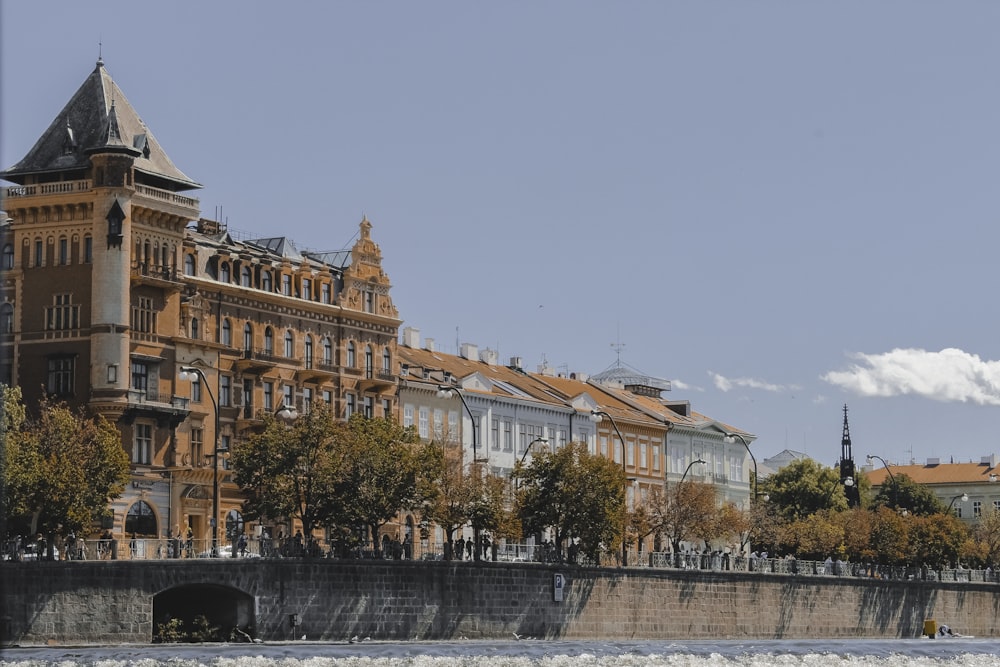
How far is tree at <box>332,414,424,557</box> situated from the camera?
323 ft

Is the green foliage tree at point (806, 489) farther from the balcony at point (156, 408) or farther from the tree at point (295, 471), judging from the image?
the tree at point (295, 471)

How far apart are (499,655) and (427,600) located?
34.6 ft

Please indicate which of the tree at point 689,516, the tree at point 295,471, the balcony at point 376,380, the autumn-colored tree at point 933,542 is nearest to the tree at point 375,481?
the tree at point 295,471

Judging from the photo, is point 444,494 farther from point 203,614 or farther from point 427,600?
point 203,614

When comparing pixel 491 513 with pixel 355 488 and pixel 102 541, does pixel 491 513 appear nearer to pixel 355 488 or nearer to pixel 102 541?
pixel 355 488

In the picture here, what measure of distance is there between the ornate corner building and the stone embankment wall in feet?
32.8

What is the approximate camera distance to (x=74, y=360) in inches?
4171

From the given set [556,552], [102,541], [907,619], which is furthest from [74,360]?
[907,619]

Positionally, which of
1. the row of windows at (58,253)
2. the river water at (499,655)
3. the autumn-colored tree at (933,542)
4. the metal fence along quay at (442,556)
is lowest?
the river water at (499,655)

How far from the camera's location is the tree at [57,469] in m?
90.6

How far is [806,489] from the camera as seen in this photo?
183750 millimetres

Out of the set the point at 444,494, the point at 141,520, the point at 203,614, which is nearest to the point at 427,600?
the point at 444,494

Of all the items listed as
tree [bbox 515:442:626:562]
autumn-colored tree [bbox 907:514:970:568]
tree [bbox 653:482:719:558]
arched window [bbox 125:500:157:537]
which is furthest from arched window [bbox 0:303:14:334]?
autumn-colored tree [bbox 907:514:970:568]

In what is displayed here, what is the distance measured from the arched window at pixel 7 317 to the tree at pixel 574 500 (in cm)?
2763
